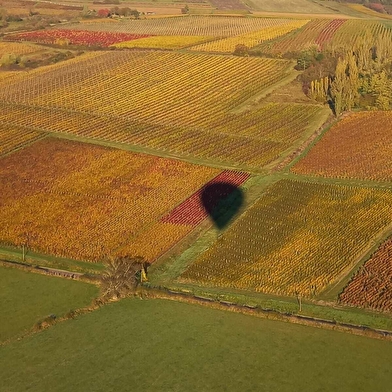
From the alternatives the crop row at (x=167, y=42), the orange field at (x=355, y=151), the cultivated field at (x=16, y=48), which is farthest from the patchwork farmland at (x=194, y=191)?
the crop row at (x=167, y=42)

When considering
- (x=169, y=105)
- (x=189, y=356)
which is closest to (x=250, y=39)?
(x=169, y=105)

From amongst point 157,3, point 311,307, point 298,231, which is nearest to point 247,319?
point 311,307

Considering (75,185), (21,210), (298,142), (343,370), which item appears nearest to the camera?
(343,370)

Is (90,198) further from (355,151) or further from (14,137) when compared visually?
(355,151)

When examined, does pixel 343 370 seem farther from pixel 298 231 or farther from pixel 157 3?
pixel 157 3

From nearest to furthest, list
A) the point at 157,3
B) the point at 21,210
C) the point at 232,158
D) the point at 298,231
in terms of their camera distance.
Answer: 1. the point at 298,231
2. the point at 21,210
3. the point at 232,158
4. the point at 157,3

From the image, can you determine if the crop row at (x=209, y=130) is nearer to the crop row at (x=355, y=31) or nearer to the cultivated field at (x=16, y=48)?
the cultivated field at (x=16, y=48)
